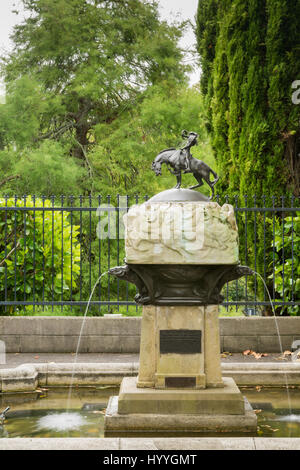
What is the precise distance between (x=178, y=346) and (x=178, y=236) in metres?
0.99

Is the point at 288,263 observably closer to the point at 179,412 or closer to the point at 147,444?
the point at 179,412

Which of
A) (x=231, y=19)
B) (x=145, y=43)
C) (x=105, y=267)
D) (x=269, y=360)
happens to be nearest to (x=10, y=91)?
(x=145, y=43)

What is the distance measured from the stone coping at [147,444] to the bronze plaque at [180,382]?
1077 millimetres

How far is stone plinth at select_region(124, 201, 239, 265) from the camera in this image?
4.67 metres

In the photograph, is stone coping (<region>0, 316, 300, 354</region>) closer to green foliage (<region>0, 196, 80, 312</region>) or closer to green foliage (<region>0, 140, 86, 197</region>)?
green foliage (<region>0, 196, 80, 312</region>)

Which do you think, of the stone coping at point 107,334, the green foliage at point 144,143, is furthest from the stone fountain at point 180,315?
the green foliage at point 144,143

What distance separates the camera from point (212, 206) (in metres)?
4.75

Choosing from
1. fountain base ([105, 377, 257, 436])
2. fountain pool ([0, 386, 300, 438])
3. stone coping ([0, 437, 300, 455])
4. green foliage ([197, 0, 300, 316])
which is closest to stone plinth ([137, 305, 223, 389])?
fountain base ([105, 377, 257, 436])

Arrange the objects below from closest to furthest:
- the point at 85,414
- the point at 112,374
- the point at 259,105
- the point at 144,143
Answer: the point at 85,414 < the point at 112,374 < the point at 259,105 < the point at 144,143

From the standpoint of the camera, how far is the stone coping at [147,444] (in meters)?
3.68

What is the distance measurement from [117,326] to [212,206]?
3.56 metres

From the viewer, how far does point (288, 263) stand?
27.8 ft

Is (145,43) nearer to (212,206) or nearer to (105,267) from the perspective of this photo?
(105,267)

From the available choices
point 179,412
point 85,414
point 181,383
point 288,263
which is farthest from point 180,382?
point 288,263
